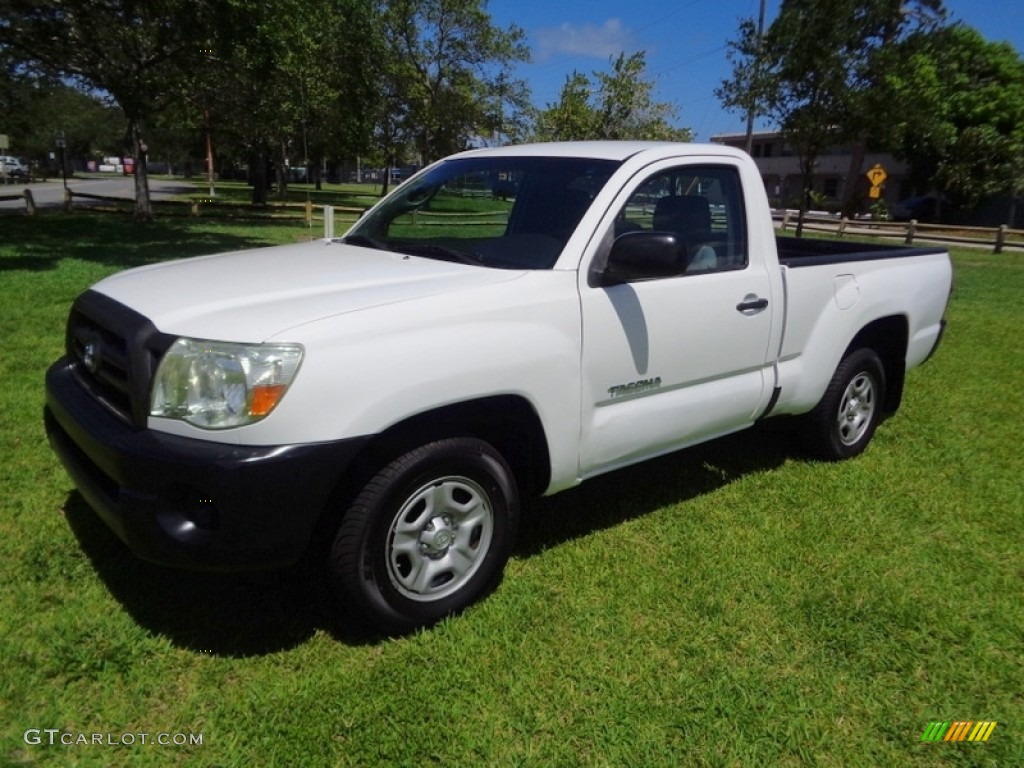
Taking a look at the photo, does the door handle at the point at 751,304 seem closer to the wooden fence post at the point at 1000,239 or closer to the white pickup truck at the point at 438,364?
the white pickup truck at the point at 438,364

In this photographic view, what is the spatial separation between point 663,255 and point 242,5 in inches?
504

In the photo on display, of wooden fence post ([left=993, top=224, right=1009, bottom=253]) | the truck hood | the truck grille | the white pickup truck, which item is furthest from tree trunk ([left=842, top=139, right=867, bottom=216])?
the truck grille

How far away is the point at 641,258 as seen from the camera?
3.09 meters

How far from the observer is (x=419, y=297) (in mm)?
2764

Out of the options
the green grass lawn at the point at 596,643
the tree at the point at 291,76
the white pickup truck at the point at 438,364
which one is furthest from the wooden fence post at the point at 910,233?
the white pickup truck at the point at 438,364

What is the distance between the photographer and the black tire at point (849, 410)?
4.62 meters

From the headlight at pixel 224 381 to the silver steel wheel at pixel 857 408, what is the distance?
11.6ft

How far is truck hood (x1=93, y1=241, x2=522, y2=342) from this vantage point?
8.41 ft

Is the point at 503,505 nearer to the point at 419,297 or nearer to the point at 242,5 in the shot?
the point at 419,297

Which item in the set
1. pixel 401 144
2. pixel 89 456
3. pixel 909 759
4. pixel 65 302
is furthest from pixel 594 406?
pixel 401 144

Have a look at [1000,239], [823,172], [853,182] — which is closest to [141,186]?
[1000,239]

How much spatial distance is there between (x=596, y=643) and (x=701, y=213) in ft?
6.97

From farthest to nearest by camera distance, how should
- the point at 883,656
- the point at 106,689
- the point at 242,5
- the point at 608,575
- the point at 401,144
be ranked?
the point at 401,144
the point at 242,5
the point at 608,575
the point at 883,656
the point at 106,689

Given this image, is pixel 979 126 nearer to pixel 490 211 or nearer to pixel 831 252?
pixel 831 252
